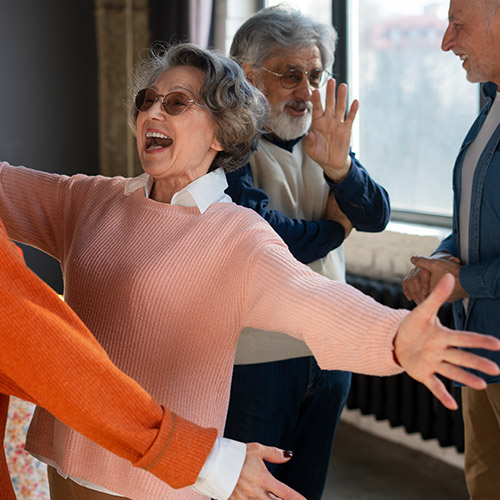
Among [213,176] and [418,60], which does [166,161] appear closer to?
[213,176]

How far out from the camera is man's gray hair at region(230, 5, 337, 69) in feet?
6.97

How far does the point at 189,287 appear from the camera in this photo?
138 centimetres

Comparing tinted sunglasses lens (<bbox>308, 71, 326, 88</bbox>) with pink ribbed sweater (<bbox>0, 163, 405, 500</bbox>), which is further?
tinted sunglasses lens (<bbox>308, 71, 326, 88</bbox>)

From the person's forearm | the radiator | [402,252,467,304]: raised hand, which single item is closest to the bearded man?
[402,252,467,304]: raised hand

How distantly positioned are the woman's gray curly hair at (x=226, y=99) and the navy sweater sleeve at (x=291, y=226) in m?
0.25

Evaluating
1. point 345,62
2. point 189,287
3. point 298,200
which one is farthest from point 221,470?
point 345,62

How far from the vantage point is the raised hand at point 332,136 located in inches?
80.1

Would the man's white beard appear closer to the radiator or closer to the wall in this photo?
the radiator

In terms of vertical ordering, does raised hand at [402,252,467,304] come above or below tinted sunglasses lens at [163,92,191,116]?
below

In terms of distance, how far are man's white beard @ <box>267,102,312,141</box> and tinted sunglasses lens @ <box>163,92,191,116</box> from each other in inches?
22.7

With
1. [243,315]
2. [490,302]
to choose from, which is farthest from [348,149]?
[243,315]

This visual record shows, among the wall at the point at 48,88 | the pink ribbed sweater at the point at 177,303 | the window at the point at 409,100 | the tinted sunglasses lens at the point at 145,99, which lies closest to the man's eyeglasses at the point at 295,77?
the tinted sunglasses lens at the point at 145,99

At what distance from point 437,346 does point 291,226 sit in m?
0.95

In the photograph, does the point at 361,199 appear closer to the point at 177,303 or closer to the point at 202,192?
the point at 202,192
